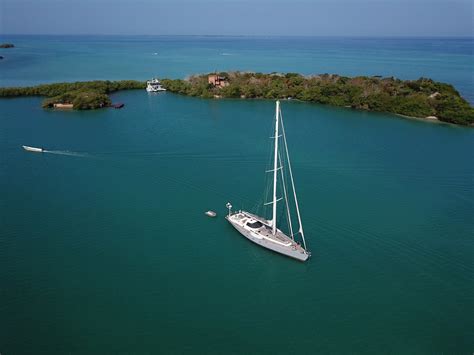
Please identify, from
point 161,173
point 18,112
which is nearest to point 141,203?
point 161,173

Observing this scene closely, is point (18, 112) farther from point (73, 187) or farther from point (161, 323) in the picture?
Answer: point (161, 323)

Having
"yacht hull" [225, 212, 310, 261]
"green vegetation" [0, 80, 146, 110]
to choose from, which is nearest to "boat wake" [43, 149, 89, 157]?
"green vegetation" [0, 80, 146, 110]

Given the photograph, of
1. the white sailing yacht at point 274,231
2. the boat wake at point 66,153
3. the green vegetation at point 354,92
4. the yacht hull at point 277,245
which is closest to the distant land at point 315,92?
the green vegetation at point 354,92

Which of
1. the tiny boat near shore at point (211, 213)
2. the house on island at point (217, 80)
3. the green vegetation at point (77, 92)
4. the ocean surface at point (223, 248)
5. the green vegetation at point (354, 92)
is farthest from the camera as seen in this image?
the house on island at point (217, 80)

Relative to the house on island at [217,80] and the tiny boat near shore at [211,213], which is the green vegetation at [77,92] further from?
the tiny boat near shore at [211,213]

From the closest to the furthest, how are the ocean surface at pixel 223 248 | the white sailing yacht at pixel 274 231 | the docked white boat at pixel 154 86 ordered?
the ocean surface at pixel 223 248 < the white sailing yacht at pixel 274 231 < the docked white boat at pixel 154 86

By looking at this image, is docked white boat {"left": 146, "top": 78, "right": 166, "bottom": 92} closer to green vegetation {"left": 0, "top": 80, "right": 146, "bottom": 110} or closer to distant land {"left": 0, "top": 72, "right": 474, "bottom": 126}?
distant land {"left": 0, "top": 72, "right": 474, "bottom": 126}

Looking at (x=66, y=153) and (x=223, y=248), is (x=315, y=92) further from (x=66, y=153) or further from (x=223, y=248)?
(x=223, y=248)

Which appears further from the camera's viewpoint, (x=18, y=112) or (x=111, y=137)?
(x=18, y=112)
